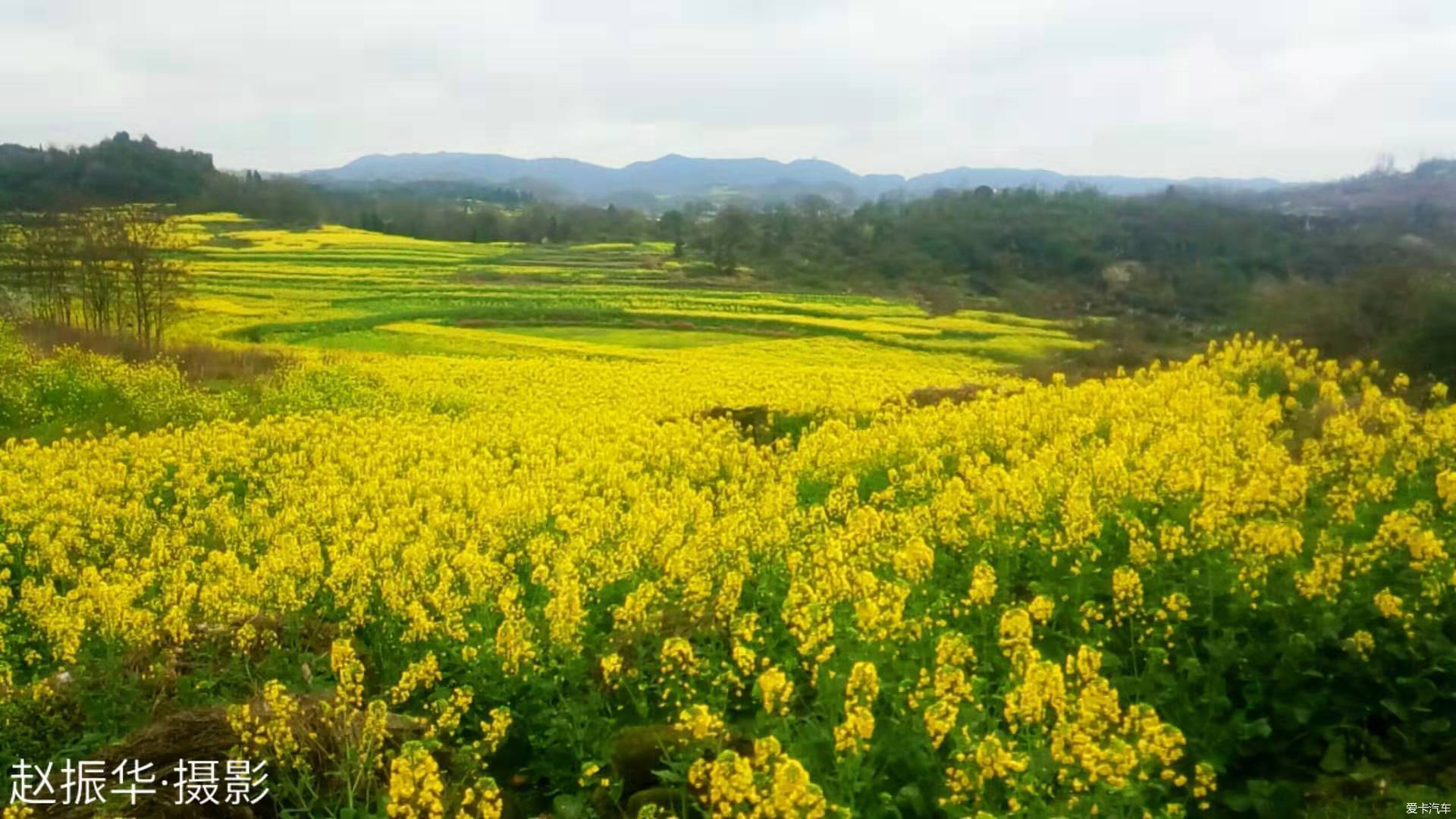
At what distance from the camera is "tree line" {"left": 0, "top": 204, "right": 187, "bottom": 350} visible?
2548 cm

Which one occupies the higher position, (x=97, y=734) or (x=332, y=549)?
(x=332, y=549)

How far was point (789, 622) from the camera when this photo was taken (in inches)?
225

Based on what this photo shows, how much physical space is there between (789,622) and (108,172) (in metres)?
68.1

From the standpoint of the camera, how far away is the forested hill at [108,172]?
180ft

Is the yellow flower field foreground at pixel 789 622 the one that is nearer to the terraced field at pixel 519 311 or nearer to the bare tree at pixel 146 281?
the bare tree at pixel 146 281

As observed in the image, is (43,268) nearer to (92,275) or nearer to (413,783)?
(92,275)

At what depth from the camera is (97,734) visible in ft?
17.9

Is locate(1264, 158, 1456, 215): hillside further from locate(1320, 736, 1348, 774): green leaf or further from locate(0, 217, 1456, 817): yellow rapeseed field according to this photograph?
locate(1320, 736, 1348, 774): green leaf

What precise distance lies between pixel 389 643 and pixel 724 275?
44135 mm

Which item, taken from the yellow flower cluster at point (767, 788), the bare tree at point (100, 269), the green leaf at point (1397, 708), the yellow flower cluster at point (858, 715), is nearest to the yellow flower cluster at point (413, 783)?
the yellow flower cluster at point (767, 788)

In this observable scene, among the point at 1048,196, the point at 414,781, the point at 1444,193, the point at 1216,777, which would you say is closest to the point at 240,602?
the point at 414,781

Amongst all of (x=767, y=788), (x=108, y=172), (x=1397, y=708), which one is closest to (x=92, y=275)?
(x=767, y=788)

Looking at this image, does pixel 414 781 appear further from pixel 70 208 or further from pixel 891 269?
pixel 891 269

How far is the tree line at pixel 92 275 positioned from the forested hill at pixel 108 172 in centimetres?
2302
